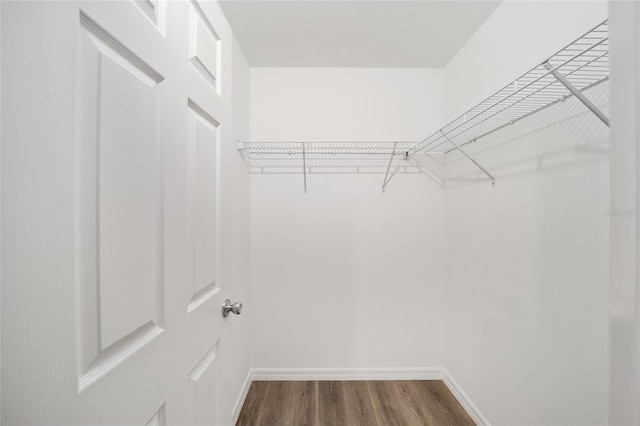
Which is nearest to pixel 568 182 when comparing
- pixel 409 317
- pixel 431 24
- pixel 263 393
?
pixel 431 24

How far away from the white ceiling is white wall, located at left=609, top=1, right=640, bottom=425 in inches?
55.3

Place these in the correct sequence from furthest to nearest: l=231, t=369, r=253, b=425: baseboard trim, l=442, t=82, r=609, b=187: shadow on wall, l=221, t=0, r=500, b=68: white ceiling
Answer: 1. l=231, t=369, r=253, b=425: baseboard trim
2. l=221, t=0, r=500, b=68: white ceiling
3. l=442, t=82, r=609, b=187: shadow on wall

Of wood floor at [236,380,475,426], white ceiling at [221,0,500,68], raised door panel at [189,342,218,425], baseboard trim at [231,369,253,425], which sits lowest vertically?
wood floor at [236,380,475,426]

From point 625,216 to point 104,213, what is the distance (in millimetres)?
831

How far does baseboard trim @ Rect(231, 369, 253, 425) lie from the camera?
1609 mm

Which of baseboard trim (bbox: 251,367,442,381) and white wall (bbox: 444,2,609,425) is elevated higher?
white wall (bbox: 444,2,609,425)

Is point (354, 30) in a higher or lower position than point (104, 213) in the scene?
higher

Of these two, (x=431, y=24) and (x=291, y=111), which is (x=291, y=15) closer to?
(x=291, y=111)

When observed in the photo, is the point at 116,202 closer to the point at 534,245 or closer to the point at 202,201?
the point at 202,201

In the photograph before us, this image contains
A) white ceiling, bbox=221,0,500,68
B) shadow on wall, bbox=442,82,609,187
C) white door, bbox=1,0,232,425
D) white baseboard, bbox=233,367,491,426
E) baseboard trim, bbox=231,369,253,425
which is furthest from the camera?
white baseboard, bbox=233,367,491,426

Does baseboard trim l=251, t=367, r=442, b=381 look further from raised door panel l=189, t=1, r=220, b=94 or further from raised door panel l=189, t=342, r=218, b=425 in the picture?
raised door panel l=189, t=1, r=220, b=94

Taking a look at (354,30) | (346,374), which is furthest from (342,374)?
(354,30)

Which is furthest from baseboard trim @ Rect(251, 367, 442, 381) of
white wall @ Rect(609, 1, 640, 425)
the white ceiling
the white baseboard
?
the white ceiling

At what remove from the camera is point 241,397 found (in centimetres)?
175
